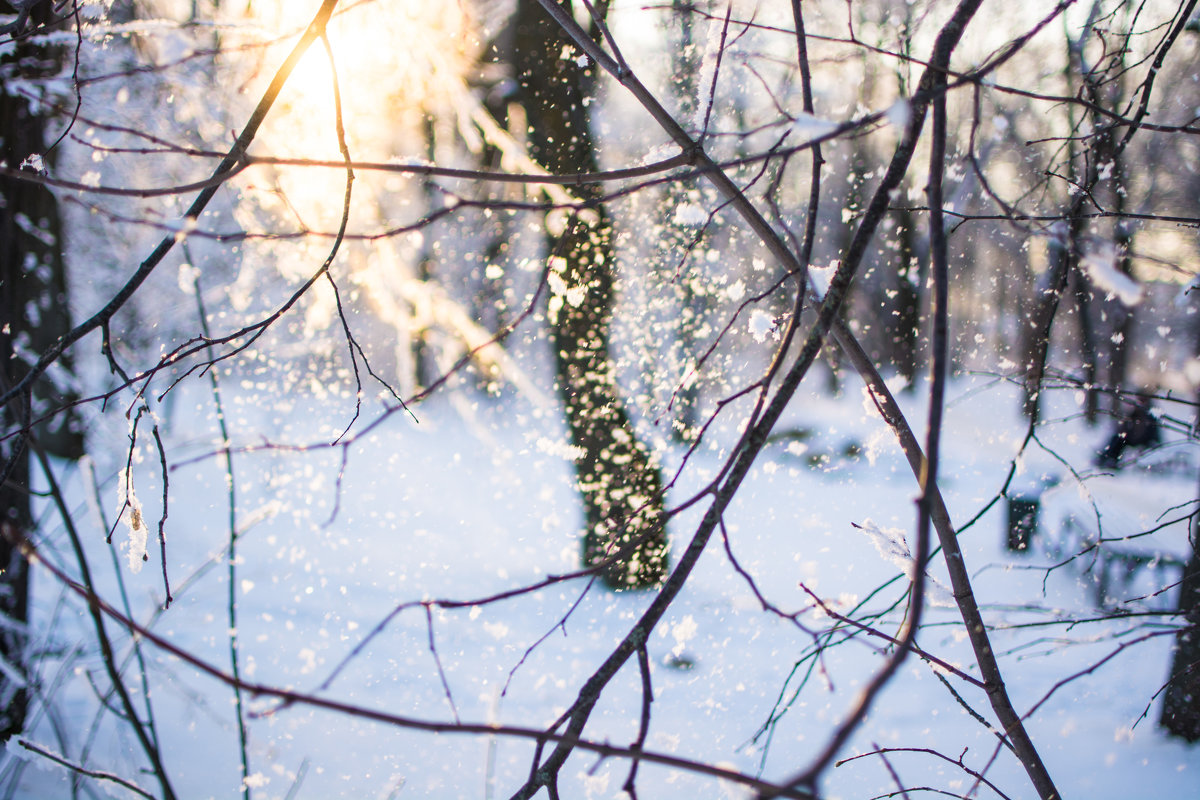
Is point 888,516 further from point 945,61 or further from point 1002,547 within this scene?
→ point 945,61

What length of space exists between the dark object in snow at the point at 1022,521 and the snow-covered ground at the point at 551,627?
9 centimetres

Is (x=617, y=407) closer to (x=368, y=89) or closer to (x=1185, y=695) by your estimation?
(x=368, y=89)

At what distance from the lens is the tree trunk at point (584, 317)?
3.58m

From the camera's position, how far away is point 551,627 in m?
1.89

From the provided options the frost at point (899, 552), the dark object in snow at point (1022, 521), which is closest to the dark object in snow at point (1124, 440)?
the dark object in snow at point (1022, 521)

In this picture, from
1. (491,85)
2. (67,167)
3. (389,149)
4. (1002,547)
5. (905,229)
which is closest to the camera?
(67,167)

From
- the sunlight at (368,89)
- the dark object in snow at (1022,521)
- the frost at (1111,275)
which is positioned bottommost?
the frost at (1111,275)

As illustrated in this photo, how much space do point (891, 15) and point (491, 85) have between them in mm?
2144

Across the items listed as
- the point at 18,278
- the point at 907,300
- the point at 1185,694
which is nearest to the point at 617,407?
the point at 18,278

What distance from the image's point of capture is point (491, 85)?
379 cm

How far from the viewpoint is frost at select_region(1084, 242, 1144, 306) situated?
0.55m

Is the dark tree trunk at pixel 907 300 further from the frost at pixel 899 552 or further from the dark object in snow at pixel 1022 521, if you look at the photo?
the frost at pixel 899 552

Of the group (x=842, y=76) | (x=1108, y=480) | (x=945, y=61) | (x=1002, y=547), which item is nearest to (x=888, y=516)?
(x=1002, y=547)

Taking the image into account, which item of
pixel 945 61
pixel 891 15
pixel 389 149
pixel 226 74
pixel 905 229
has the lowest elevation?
pixel 945 61
